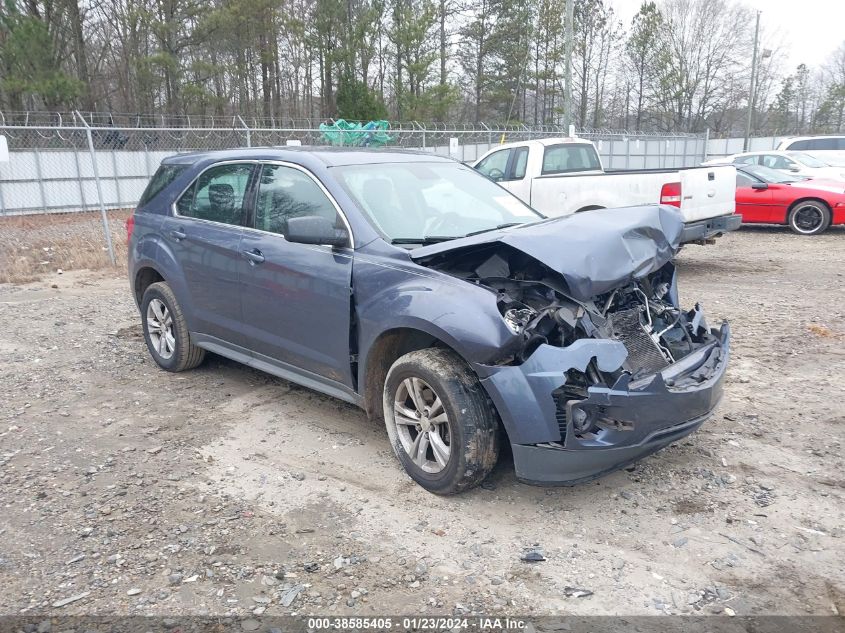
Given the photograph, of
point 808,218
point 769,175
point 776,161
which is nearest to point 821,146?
point 776,161

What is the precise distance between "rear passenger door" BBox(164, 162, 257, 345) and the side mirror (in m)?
0.95

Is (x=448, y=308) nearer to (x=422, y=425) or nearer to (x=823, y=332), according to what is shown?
(x=422, y=425)

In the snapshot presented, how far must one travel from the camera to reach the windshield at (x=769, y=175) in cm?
1365

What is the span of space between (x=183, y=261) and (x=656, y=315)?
142 inches

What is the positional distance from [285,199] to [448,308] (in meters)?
1.75

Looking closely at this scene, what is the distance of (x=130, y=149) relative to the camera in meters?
19.7

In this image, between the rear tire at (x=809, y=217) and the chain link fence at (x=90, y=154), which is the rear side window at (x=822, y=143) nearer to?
the chain link fence at (x=90, y=154)

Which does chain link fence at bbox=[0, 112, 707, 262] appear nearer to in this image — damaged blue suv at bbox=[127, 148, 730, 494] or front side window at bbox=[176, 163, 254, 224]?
front side window at bbox=[176, 163, 254, 224]

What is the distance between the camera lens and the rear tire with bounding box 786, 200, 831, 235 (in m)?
13.2

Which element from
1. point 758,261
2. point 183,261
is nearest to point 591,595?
point 183,261

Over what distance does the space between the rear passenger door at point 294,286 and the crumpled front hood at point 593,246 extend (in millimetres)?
656

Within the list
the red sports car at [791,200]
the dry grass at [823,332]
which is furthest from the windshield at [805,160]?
the dry grass at [823,332]

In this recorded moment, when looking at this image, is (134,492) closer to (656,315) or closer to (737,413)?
(656,315)

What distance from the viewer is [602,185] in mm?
9445
